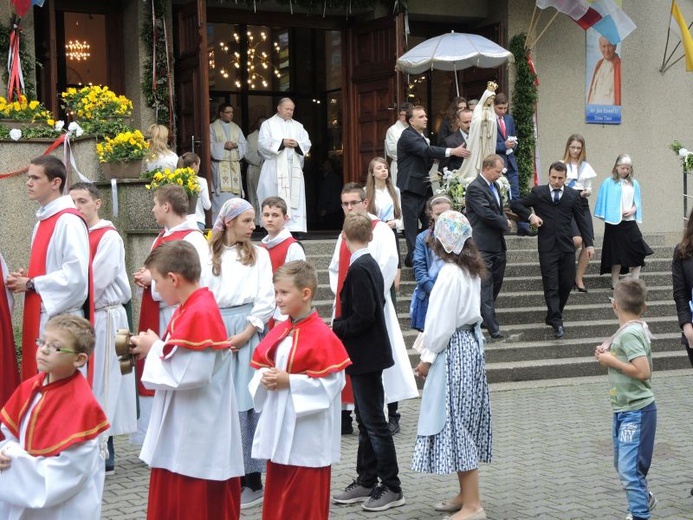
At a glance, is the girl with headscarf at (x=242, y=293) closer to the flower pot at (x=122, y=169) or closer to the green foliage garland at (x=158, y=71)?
the flower pot at (x=122, y=169)

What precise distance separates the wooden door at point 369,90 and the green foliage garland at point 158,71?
120 inches

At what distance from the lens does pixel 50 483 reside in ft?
14.0

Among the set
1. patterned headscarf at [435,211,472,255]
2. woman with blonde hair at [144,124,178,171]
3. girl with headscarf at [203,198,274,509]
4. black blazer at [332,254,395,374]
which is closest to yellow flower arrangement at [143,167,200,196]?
woman with blonde hair at [144,124,178,171]

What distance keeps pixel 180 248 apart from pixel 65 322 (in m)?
0.71

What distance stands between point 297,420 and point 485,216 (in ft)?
20.7

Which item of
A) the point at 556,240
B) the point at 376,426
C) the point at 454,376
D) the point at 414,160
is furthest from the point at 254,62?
the point at 454,376

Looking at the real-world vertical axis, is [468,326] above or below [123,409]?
above

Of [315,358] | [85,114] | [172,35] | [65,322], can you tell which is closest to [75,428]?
[65,322]

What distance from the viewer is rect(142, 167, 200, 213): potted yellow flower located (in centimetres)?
1097

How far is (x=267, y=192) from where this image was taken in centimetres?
1424

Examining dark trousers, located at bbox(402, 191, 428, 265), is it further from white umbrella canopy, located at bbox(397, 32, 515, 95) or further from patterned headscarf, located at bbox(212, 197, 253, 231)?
patterned headscarf, located at bbox(212, 197, 253, 231)

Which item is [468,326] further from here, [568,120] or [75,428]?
[568,120]

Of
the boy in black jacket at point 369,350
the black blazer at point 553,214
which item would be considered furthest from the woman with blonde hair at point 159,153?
the boy in black jacket at point 369,350

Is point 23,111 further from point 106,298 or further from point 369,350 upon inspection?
point 369,350
